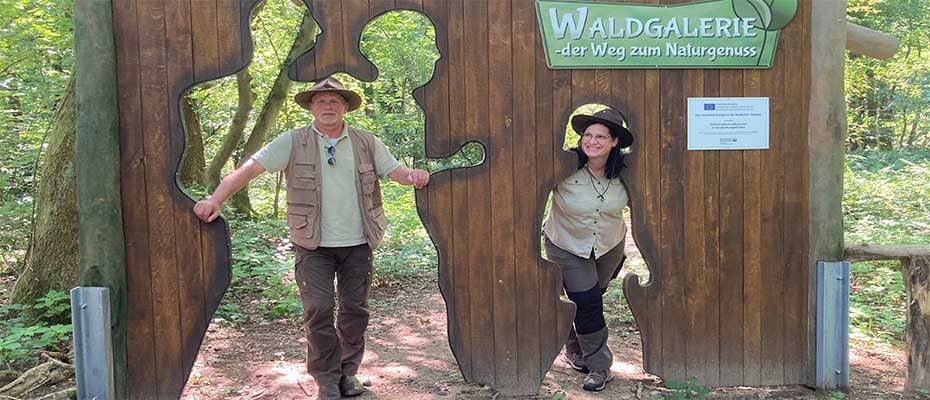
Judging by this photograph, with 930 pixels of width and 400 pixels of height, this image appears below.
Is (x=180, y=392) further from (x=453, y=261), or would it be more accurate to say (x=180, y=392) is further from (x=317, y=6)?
(x=317, y=6)

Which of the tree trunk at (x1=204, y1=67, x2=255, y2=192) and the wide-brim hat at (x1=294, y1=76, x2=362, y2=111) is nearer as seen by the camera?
the wide-brim hat at (x1=294, y1=76, x2=362, y2=111)

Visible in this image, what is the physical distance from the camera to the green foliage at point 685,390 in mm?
Result: 3523

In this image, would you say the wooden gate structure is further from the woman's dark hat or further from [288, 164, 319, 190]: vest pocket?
[288, 164, 319, 190]: vest pocket

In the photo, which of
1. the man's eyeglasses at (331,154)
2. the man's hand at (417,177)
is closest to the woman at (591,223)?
the man's hand at (417,177)

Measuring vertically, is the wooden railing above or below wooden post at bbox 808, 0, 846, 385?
below

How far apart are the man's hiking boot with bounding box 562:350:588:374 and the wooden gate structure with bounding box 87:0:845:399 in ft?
1.45

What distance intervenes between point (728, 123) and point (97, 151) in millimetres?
3393

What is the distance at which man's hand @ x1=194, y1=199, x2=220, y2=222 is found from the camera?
328cm

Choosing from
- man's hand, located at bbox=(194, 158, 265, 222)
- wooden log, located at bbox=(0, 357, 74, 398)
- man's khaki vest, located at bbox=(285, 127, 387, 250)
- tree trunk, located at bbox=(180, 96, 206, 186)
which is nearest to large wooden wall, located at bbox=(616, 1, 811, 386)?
man's khaki vest, located at bbox=(285, 127, 387, 250)

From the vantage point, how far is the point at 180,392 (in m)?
3.43

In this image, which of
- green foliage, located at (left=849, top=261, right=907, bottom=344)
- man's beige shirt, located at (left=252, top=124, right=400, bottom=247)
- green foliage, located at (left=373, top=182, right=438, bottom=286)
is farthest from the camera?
green foliage, located at (left=373, top=182, right=438, bottom=286)

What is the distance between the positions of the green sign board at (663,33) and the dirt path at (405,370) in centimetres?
188

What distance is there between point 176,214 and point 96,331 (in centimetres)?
69

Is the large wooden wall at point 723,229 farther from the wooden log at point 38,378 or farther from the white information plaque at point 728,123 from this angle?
the wooden log at point 38,378
